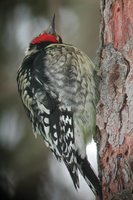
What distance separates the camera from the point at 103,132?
3.20 metres

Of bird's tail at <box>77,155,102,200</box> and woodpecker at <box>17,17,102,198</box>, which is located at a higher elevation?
woodpecker at <box>17,17,102,198</box>

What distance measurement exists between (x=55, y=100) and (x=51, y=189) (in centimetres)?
86

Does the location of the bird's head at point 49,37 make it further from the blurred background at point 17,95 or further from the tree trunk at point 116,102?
the tree trunk at point 116,102

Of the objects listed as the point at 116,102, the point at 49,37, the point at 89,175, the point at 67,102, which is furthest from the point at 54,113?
the point at 49,37

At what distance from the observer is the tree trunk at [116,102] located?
2990mm

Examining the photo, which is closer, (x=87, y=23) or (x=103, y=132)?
(x=103, y=132)

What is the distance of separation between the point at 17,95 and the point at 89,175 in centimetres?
118

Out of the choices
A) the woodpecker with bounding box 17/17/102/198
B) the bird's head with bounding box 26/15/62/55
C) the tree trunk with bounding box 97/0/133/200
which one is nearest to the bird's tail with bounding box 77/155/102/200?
the woodpecker with bounding box 17/17/102/198

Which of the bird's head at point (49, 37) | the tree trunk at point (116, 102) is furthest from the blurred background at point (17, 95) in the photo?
the tree trunk at point (116, 102)

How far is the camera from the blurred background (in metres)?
4.09

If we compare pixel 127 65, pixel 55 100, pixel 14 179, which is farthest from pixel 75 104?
pixel 14 179

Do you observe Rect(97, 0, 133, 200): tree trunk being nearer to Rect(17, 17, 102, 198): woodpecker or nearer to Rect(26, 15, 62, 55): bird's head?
Rect(17, 17, 102, 198): woodpecker

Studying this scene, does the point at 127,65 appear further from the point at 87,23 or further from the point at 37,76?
the point at 87,23

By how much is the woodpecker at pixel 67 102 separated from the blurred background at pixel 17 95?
43 cm
